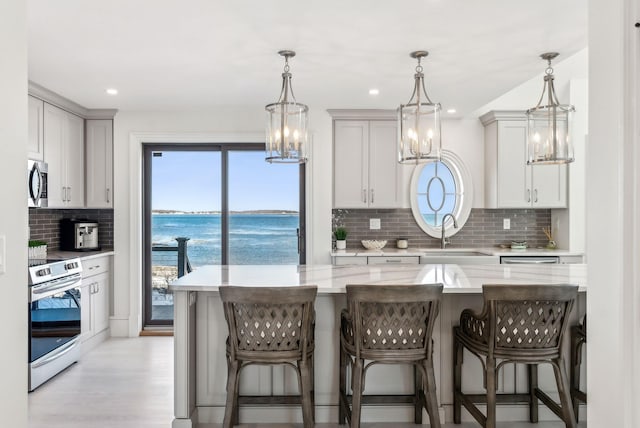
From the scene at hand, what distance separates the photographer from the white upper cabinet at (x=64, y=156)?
168 inches

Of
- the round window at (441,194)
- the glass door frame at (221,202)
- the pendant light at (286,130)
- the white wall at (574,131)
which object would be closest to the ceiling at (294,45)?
the pendant light at (286,130)

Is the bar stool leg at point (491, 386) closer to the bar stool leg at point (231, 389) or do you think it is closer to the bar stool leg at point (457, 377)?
the bar stool leg at point (457, 377)

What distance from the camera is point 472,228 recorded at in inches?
210

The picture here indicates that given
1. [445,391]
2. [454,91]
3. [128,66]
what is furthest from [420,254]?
[128,66]

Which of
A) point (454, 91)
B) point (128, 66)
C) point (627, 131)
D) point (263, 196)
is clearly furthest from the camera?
point (263, 196)

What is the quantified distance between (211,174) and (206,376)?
2.85 metres

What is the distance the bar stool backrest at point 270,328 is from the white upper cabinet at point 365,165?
108 inches

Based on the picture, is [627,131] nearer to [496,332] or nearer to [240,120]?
[496,332]

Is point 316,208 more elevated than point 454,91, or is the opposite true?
point 454,91

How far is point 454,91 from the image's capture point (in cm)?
416

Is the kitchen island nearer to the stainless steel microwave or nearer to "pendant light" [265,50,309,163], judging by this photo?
"pendant light" [265,50,309,163]

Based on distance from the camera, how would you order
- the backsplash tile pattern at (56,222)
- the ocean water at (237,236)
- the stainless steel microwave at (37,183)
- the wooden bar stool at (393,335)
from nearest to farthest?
the wooden bar stool at (393,335) → the stainless steel microwave at (37,183) → the backsplash tile pattern at (56,222) → the ocean water at (237,236)

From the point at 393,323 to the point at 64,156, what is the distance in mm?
3846

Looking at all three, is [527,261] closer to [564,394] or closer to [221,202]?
[564,394]
